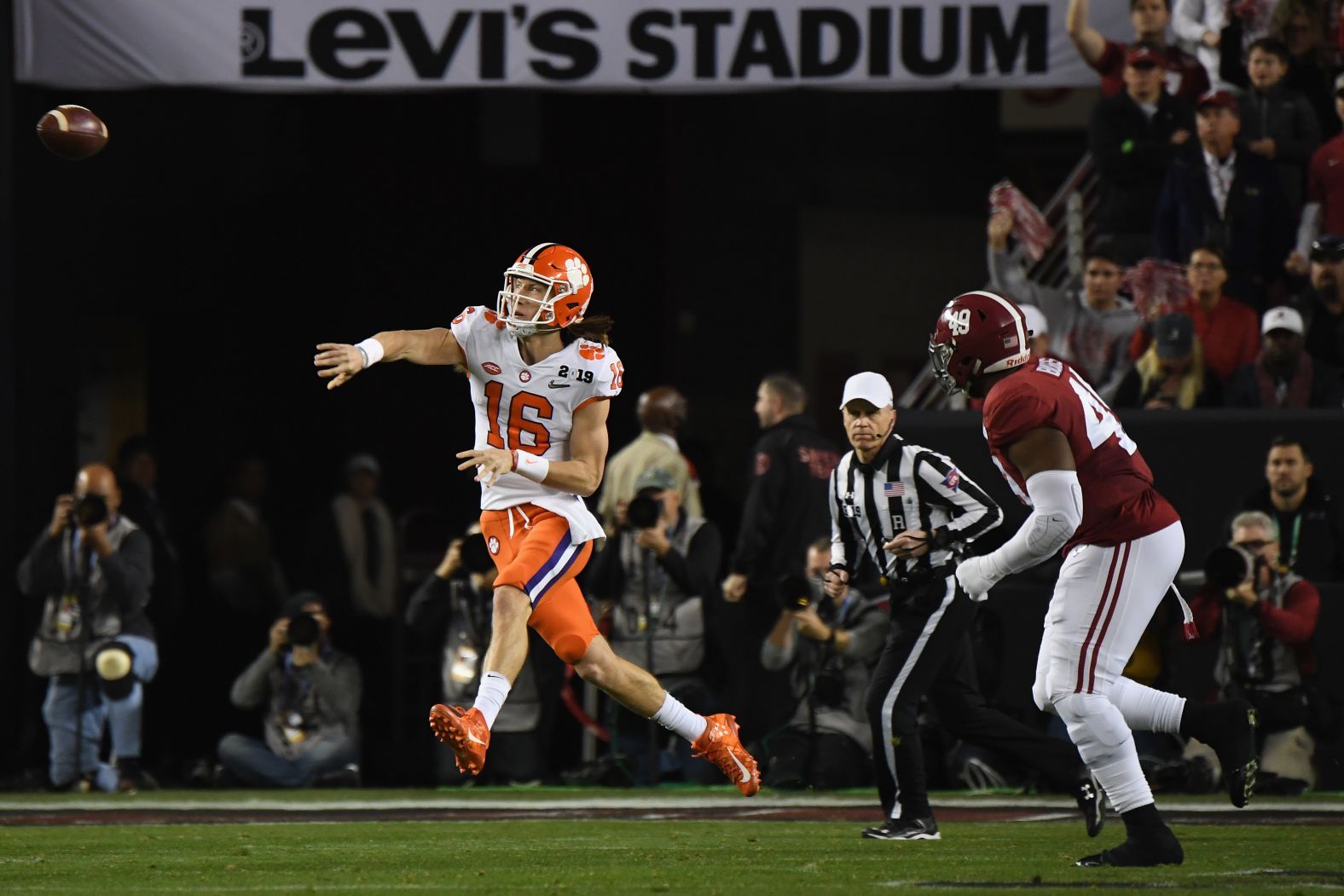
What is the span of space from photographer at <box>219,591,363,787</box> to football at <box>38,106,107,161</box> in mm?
3400

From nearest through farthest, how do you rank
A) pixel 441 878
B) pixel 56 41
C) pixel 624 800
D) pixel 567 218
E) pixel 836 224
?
pixel 441 878, pixel 624 800, pixel 56 41, pixel 567 218, pixel 836 224

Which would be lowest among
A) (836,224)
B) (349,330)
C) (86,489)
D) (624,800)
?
(624,800)

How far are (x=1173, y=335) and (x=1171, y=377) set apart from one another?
0.31 m

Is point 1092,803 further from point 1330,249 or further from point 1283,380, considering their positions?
point 1330,249

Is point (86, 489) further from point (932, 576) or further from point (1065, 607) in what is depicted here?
point (1065, 607)

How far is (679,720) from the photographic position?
320 inches

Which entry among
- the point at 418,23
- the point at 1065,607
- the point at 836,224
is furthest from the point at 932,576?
the point at 836,224

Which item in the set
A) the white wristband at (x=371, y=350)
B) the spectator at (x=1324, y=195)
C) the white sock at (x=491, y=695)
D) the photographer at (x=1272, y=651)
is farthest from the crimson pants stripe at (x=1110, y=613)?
the spectator at (x=1324, y=195)

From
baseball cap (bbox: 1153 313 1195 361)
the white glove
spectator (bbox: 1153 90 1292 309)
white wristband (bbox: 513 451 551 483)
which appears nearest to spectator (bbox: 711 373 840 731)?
baseball cap (bbox: 1153 313 1195 361)

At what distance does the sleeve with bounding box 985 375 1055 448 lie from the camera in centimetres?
658

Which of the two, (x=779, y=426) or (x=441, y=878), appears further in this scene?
(x=779, y=426)

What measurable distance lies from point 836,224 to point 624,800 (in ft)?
33.3

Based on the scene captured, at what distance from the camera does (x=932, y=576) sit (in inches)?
324

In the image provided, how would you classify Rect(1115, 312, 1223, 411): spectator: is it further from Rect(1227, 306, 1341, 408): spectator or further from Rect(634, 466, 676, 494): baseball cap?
Rect(634, 466, 676, 494): baseball cap
